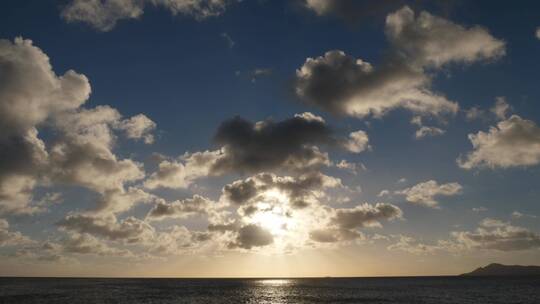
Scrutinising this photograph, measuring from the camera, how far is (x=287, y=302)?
320 feet

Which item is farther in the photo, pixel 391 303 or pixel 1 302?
pixel 391 303

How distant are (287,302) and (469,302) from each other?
41594 mm

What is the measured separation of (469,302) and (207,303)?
5936cm

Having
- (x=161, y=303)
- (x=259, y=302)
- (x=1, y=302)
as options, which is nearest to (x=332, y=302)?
(x=259, y=302)

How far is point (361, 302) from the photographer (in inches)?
3900

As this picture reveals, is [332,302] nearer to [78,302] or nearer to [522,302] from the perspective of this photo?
[522,302]

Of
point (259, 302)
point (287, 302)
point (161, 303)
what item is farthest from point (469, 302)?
point (161, 303)

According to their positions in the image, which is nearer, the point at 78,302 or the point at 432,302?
the point at 78,302

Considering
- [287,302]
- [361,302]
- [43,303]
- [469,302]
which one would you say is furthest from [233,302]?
[469,302]

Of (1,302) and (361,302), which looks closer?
(1,302)

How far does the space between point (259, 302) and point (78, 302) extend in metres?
38.8

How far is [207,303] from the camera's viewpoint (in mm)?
92062

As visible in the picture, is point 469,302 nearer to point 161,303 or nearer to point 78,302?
point 161,303

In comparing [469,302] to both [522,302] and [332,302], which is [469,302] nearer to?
[522,302]
